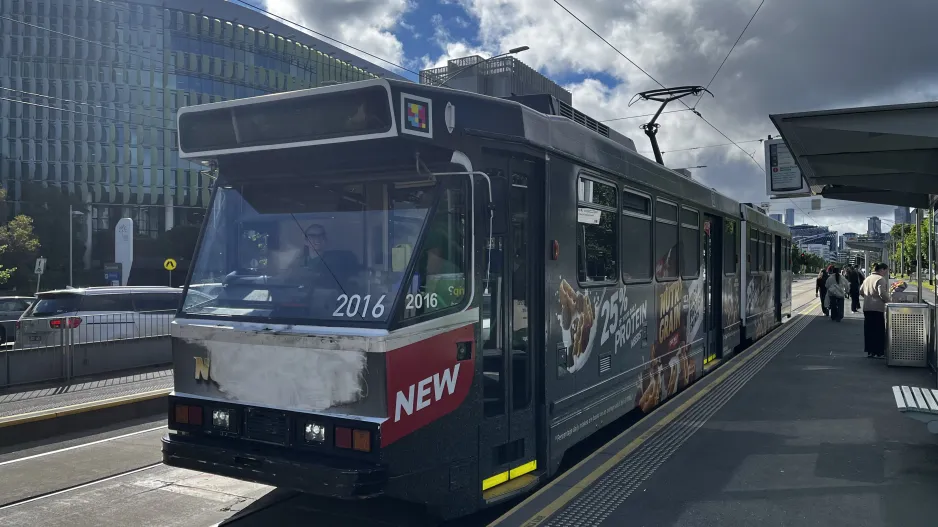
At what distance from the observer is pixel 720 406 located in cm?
862

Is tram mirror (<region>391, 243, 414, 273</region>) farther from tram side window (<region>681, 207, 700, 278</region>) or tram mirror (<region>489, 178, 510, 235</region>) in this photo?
tram side window (<region>681, 207, 700, 278</region>)

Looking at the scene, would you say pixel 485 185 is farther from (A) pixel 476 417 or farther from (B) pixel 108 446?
(B) pixel 108 446

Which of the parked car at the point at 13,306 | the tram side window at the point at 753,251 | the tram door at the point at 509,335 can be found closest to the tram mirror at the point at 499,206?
the tram door at the point at 509,335

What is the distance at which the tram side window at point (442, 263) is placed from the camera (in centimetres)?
468

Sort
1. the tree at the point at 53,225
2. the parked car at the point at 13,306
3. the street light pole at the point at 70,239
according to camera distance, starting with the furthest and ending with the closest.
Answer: the tree at the point at 53,225, the street light pole at the point at 70,239, the parked car at the point at 13,306

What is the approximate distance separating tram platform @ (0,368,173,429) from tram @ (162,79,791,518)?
467 centimetres

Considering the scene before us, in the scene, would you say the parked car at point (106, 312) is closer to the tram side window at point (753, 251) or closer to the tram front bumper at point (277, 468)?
the tram front bumper at point (277, 468)

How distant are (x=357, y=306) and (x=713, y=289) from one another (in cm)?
851

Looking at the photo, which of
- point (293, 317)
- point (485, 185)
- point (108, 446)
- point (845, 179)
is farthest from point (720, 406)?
point (108, 446)

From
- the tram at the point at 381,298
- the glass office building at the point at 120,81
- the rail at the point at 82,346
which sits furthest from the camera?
the glass office building at the point at 120,81

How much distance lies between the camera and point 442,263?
4.82m

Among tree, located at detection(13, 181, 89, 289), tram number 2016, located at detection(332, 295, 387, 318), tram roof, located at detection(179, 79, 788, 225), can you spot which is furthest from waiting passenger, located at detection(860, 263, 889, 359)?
tree, located at detection(13, 181, 89, 289)

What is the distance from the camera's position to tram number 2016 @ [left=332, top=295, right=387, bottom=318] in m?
4.60

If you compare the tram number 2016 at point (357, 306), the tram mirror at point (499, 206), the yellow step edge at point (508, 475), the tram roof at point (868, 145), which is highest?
the tram roof at point (868, 145)
